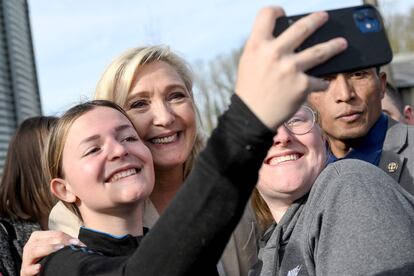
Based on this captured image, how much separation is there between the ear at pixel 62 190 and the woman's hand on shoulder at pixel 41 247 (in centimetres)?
26

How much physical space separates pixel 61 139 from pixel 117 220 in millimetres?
347

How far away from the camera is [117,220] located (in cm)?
170

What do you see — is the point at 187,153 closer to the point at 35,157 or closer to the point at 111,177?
the point at 111,177

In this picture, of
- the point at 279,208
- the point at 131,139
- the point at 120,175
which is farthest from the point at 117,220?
the point at 279,208

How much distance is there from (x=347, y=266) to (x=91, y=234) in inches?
32.5

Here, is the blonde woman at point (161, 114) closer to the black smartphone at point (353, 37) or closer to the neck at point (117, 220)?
the neck at point (117, 220)

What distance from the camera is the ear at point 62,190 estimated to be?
1812 millimetres

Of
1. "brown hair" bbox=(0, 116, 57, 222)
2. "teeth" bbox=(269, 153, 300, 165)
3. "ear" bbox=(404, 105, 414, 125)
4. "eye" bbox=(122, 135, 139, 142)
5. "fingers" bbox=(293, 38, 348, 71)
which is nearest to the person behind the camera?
"fingers" bbox=(293, 38, 348, 71)

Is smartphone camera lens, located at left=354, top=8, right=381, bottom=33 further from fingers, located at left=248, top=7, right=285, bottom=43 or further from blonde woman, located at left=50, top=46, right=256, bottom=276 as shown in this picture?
blonde woman, located at left=50, top=46, right=256, bottom=276

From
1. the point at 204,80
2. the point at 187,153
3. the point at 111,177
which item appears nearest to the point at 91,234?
the point at 111,177

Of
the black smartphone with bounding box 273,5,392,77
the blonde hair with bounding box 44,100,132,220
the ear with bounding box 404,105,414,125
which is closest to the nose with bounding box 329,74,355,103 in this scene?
the blonde hair with bounding box 44,100,132,220

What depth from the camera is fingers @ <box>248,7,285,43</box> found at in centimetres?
94

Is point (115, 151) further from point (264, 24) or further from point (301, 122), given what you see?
point (264, 24)

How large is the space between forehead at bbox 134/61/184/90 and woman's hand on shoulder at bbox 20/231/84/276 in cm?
98
